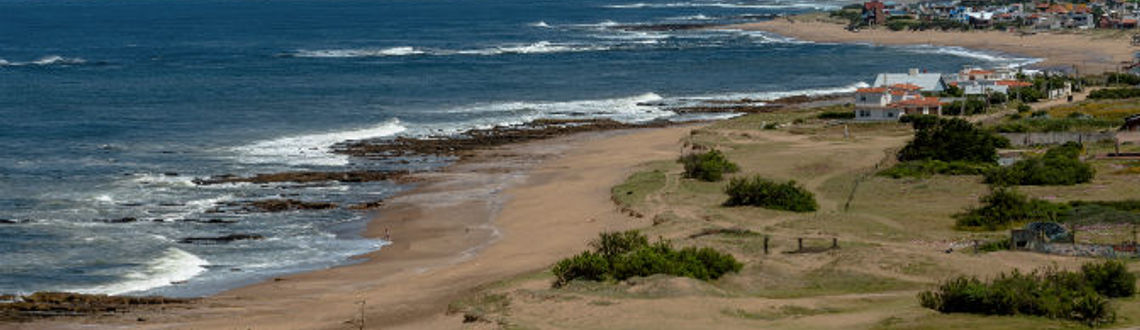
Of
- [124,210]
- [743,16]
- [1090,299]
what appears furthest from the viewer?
[743,16]

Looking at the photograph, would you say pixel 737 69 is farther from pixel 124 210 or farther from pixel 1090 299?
pixel 1090 299

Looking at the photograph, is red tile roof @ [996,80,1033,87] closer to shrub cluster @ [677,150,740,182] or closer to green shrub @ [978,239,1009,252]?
shrub cluster @ [677,150,740,182]

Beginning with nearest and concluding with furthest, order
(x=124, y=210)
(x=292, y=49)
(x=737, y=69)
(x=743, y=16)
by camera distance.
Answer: (x=124, y=210) → (x=737, y=69) → (x=292, y=49) → (x=743, y=16)

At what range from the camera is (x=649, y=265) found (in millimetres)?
30734

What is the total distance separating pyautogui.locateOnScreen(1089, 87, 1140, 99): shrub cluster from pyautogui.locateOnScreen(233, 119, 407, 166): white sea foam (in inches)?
1351

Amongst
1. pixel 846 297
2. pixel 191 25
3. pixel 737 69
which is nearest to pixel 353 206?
pixel 846 297

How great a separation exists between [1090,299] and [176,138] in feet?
161

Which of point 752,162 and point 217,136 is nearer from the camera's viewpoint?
point 752,162

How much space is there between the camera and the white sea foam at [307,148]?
2330 inches

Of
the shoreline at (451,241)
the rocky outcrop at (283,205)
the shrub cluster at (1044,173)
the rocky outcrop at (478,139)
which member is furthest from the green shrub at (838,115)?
the rocky outcrop at (283,205)

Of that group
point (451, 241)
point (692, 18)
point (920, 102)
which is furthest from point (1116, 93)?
point (692, 18)

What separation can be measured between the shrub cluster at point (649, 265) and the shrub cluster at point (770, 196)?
977 centimetres

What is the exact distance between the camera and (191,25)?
174m

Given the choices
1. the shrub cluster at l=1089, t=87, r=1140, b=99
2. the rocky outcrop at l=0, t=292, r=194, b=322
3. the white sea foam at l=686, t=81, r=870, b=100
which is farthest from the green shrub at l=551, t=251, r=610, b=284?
the white sea foam at l=686, t=81, r=870, b=100
